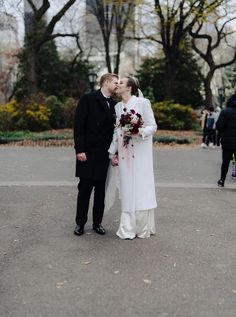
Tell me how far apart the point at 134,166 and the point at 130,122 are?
1.89 ft

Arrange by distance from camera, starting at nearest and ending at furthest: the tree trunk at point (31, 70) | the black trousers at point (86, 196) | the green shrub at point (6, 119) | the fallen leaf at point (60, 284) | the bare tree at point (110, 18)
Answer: the fallen leaf at point (60, 284) → the black trousers at point (86, 196) → the green shrub at point (6, 119) → the tree trunk at point (31, 70) → the bare tree at point (110, 18)

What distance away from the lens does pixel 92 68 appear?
4150 cm

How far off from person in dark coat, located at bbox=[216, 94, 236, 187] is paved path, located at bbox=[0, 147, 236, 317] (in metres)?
0.87

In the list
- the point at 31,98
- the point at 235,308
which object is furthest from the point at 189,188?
the point at 31,98

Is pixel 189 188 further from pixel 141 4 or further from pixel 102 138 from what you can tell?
pixel 141 4

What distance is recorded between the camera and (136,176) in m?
6.28

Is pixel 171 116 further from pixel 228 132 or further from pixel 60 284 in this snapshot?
A: pixel 60 284

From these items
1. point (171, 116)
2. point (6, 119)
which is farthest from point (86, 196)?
point (171, 116)

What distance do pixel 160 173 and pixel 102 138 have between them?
20.3 feet

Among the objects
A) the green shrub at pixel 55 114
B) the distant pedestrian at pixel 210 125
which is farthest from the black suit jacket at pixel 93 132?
the green shrub at pixel 55 114

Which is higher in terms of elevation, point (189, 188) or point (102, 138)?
point (102, 138)

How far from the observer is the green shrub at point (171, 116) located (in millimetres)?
28906

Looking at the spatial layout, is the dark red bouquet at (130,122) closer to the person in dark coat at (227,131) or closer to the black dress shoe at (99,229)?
the black dress shoe at (99,229)

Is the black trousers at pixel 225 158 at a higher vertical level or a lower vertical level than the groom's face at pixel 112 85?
lower
